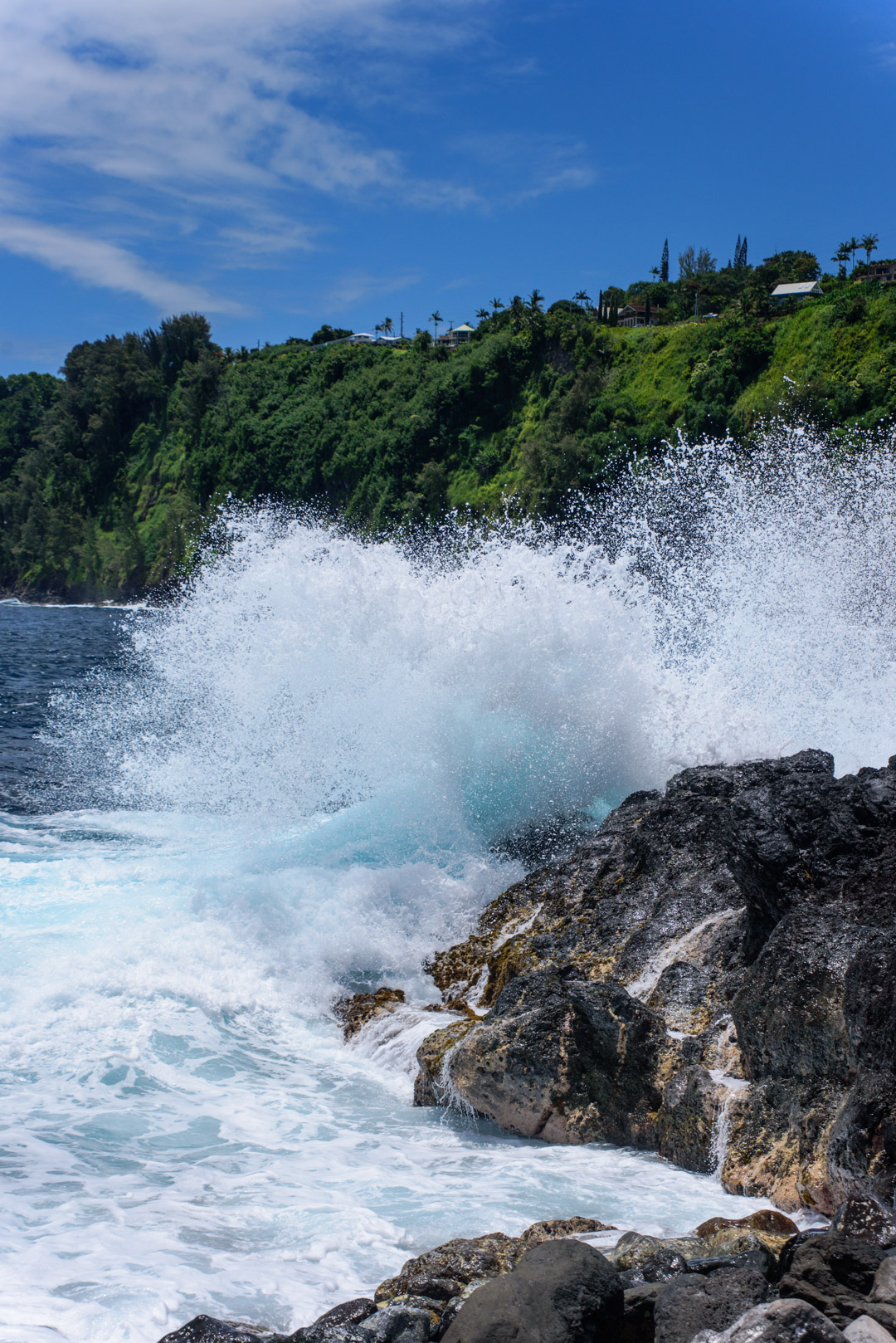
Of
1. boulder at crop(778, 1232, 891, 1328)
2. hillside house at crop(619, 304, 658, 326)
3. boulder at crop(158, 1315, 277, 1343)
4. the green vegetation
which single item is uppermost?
hillside house at crop(619, 304, 658, 326)

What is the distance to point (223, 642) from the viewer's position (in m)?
15.3

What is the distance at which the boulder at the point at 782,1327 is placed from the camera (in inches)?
105

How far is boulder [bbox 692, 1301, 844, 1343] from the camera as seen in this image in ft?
8.76

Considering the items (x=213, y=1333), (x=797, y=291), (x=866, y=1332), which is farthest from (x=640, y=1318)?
(x=797, y=291)

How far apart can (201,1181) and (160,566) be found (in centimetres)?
8035

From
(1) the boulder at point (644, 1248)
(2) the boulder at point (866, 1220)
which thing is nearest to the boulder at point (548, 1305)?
(1) the boulder at point (644, 1248)

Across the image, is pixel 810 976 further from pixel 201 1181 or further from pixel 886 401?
pixel 886 401

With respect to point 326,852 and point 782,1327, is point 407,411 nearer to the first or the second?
point 326,852

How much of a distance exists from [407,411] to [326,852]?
217 feet

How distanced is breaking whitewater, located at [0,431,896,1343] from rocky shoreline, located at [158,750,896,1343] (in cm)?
34

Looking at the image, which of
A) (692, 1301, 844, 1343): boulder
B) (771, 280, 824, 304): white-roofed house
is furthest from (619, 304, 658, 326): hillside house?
(692, 1301, 844, 1343): boulder

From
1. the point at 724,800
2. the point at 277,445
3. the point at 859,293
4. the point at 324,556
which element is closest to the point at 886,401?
the point at 859,293

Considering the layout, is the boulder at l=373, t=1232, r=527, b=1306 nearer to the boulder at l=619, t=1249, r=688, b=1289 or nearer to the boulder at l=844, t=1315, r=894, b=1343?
the boulder at l=619, t=1249, r=688, b=1289

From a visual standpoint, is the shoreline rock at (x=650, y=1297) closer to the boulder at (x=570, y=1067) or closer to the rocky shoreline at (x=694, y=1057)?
the rocky shoreline at (x=694, y=1057)
